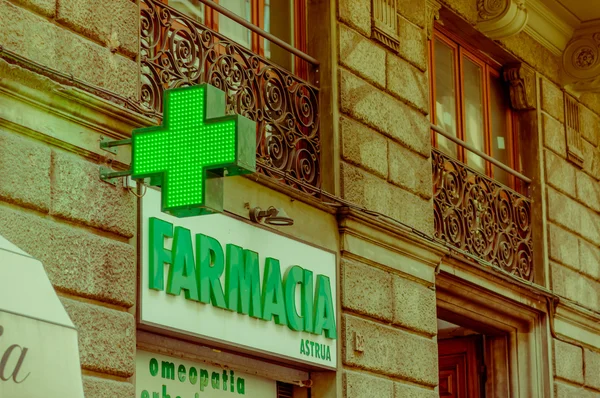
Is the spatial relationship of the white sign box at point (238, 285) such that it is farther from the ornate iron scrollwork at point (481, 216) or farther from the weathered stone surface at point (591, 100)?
the weathered stone surface at point (591, 100)

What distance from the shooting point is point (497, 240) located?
14.0 meters

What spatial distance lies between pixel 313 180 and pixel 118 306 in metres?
3.05

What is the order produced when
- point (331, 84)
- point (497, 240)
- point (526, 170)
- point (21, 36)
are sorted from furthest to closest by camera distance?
point (526, 170) < point (497, 240) < point (331, 84) < point (21, 36)

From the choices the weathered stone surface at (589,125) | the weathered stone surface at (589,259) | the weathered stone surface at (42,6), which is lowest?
the weathered stone surface at (42,6)

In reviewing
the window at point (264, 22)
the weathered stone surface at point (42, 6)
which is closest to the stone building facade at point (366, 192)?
the weathered stone surface at point (42, 6)

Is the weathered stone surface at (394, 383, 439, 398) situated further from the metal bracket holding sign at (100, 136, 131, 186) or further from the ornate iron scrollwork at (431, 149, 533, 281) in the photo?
the metal bracket holding sign at (100, 136, 131, 186)

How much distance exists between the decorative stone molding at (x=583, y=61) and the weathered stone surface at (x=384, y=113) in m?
3.70

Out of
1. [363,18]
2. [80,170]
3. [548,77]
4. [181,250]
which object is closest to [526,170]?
[548,77]

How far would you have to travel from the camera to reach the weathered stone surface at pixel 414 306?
11.7 meters

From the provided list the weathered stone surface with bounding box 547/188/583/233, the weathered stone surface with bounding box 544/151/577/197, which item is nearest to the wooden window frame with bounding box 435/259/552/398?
the weathered stone surface with bounding box 547/188/583/233

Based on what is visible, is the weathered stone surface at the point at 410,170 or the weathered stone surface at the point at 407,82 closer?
the weathered stone surface at the point at 410,170

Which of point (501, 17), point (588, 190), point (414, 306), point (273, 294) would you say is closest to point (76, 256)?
point (273, 294)

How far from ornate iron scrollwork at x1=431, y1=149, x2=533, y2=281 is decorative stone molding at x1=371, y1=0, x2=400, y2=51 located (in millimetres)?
1305

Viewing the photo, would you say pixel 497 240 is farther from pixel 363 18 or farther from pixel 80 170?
pixel 80 170
